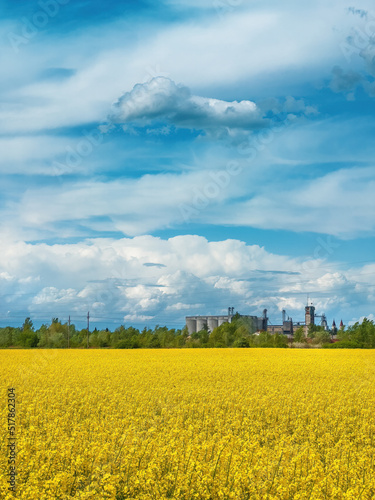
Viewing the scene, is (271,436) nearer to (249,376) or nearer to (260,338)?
(249,376)

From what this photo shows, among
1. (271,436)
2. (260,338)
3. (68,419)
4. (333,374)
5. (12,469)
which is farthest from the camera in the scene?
(260,338)

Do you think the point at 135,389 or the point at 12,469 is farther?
the point at 135,389

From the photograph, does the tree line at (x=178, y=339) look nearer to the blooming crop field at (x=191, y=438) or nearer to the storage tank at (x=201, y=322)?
the storage tank at (x=201, y=322)

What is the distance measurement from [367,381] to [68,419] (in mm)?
17375

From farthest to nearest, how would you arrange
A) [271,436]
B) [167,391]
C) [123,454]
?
[167,391] < [271,436] < [123,454]

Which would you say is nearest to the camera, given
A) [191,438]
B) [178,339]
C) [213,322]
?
[191,438]

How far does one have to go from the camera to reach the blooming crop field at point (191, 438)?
9.08 meters

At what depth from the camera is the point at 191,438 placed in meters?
13.3

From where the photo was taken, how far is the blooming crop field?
9.08m

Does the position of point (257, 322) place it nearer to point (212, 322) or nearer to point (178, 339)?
point (212, 322)

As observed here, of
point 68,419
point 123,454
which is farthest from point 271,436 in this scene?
point 68,419

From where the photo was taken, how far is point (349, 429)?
619 inches

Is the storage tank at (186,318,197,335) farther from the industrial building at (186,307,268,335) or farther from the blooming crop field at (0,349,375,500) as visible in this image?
the blooming crop field at (0,349,375,500)

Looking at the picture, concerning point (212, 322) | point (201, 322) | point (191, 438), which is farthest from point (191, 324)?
point (191, 438)
